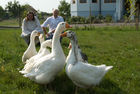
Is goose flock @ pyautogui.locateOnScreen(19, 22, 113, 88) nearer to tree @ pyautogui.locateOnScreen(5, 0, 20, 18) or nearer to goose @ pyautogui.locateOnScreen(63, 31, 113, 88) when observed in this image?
goose @ pyautogui.locateOnScreen(63, 31, 113, 88)

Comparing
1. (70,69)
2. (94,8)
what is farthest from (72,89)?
(94,8)

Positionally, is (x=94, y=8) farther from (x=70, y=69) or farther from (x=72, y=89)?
(x=70, y=69)

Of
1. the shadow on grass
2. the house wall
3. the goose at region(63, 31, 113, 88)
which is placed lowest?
the shadow on grass

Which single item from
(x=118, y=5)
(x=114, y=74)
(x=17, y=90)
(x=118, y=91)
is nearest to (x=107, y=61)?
(x=114, y=74)

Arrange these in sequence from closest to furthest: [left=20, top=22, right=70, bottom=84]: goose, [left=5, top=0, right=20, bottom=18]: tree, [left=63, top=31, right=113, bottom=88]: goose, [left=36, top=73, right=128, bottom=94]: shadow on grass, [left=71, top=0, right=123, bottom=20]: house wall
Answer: [left=63, top=31, right=113, bottom=88]: goose → [left=20, top=22, right=70, bottom=84]: goose → [left=36, top=73, right=128, bottom=94]: shadow on grass → [left=71, top=0, right=123, bottom=20]: house wall → [left=5, top=0, right=20, bottom=18]: tree

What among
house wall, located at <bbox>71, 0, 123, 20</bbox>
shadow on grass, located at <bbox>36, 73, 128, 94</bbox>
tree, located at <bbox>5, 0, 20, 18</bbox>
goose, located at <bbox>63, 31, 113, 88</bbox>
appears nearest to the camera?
goose, located at <bbox>63, 31, 113, 88</bbox>

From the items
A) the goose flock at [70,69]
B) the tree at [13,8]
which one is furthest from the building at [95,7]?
the goose flock at [70,69]

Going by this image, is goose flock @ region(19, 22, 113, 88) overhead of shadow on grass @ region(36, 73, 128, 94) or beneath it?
overhead

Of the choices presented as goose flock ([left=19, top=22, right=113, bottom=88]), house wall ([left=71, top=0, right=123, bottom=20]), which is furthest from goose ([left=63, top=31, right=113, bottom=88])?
house wall ([left=71, top=0, right=123, bottom=20])

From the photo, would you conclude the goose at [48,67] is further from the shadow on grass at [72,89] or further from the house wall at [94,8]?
the house wall at [94,8]

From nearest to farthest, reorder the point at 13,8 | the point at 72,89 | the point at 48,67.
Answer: the point at 48,67 → the point at 72,89 → the point at 13,8

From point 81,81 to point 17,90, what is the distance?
150 centimetres

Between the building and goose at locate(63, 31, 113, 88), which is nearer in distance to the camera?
goose at locate(63, 31, 113, 88)

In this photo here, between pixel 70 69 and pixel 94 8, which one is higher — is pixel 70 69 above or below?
below
